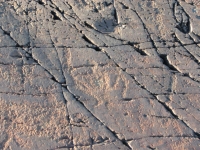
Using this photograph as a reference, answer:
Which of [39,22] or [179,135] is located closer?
[179,135]

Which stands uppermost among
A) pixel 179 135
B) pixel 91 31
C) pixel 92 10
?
pixel 92 10

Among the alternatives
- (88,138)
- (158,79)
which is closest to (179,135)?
(158,79)

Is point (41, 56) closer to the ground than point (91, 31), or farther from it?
closer to the ground

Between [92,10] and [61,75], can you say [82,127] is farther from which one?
[92,10]

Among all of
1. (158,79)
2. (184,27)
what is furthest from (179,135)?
(184,27)

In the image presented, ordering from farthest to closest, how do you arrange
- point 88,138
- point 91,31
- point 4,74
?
point 91,31, point 4,74, point 88,138

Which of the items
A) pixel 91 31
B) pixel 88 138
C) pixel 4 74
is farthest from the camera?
pixel 91 31

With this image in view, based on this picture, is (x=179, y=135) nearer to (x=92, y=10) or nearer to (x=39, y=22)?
(x=92, y=10)
